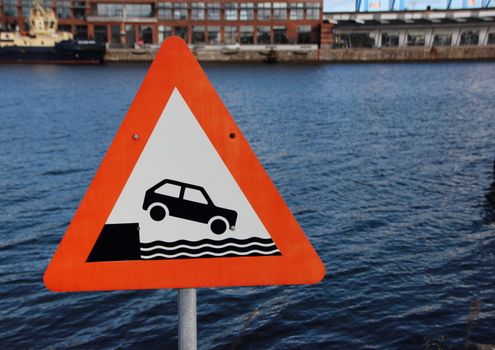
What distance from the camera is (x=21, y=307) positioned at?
8.80 metres

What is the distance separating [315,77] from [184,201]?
7293 centimetres

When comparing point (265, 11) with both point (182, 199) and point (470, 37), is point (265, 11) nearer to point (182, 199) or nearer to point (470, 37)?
point (470, 37)

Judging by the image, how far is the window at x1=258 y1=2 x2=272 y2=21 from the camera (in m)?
104

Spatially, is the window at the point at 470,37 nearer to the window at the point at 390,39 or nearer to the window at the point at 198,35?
the window at the point at 390,39

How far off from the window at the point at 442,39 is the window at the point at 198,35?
5411 centimetres

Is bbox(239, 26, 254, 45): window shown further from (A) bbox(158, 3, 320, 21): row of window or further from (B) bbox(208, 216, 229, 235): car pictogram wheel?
(B) bbox(208, 216, 229, 235): car pictogram wheel

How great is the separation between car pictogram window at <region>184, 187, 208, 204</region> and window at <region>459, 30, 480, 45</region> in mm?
126400

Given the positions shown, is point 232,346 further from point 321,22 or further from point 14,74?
point 321,22

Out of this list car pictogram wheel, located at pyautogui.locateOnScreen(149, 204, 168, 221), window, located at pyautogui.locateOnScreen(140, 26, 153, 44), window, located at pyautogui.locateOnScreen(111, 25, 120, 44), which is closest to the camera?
car pictogram wheel, located at pyautogui.locateOnScreen(149, 204, 168, 221)

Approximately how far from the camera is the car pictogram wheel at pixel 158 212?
2.12 m

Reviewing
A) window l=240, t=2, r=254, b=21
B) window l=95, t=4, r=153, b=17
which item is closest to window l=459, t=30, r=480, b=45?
window l=240, t=2, r=254, b=21

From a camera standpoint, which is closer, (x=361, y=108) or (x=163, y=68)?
(x=163, y=68)

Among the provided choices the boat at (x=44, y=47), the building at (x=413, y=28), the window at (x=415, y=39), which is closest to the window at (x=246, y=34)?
the building at (x=413, y=28)

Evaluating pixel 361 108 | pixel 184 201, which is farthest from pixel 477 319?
pixel 361 108
